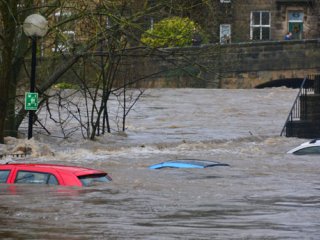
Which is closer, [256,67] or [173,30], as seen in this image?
[173,30]

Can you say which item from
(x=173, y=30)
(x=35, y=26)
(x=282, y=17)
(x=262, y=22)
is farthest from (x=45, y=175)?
(x=262, y=22)

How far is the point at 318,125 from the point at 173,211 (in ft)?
63.1

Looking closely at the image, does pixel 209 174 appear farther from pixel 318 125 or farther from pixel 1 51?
pixel 318 125

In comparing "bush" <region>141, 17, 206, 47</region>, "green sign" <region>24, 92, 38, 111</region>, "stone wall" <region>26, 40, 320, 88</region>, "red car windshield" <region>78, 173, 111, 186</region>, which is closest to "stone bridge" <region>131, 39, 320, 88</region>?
"stone wall" <region>26, 40, 320, 88</region>

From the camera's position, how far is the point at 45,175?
1691cm

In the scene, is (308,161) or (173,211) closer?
(173,211)

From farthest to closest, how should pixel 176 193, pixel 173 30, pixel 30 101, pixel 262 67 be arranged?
pixel 262 67
pixel 173 30
pixel 30 101
pixel 176 193

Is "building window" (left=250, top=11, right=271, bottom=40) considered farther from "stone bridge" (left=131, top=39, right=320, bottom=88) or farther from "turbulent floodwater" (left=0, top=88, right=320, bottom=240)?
"turbulent floodwater" (left=0, top=88, right=320, bottom=240)

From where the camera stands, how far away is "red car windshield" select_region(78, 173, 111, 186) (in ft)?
56.1

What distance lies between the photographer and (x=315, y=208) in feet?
52.1

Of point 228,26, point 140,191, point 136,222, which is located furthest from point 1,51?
point 228,26

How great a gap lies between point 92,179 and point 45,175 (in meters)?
0.91

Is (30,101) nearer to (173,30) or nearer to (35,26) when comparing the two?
(35,26)

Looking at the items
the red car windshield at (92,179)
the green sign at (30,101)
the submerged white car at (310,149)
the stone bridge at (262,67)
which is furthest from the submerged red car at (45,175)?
the stone bridge at (262,67)
